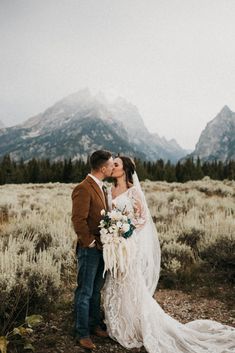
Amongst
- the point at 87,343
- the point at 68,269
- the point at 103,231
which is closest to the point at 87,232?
the point at 103,231

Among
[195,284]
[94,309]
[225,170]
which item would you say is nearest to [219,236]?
[195,284]

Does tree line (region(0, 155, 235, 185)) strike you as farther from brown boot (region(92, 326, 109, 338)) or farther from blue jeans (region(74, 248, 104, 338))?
blue jeans (region(74, 248, 104, 338))

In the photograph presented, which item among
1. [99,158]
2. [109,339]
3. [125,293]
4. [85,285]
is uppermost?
[99,158]

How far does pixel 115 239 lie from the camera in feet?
14.1

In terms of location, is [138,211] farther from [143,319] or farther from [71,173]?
[71,173]

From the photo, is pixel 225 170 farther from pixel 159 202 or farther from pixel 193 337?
pixel 193 337

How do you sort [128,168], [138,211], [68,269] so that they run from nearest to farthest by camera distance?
[138,211], [128,168], [68,269]

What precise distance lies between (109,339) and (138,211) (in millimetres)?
1626

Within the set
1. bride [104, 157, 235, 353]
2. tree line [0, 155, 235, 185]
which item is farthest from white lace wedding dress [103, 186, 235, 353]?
tree line [0, 155, 235, 185]

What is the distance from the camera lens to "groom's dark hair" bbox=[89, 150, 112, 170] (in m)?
4.46

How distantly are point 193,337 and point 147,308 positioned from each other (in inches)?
25.5

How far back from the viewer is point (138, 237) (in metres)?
5.08

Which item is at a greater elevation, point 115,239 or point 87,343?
point 115,239

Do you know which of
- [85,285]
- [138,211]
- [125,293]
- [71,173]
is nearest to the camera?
[85,285]
